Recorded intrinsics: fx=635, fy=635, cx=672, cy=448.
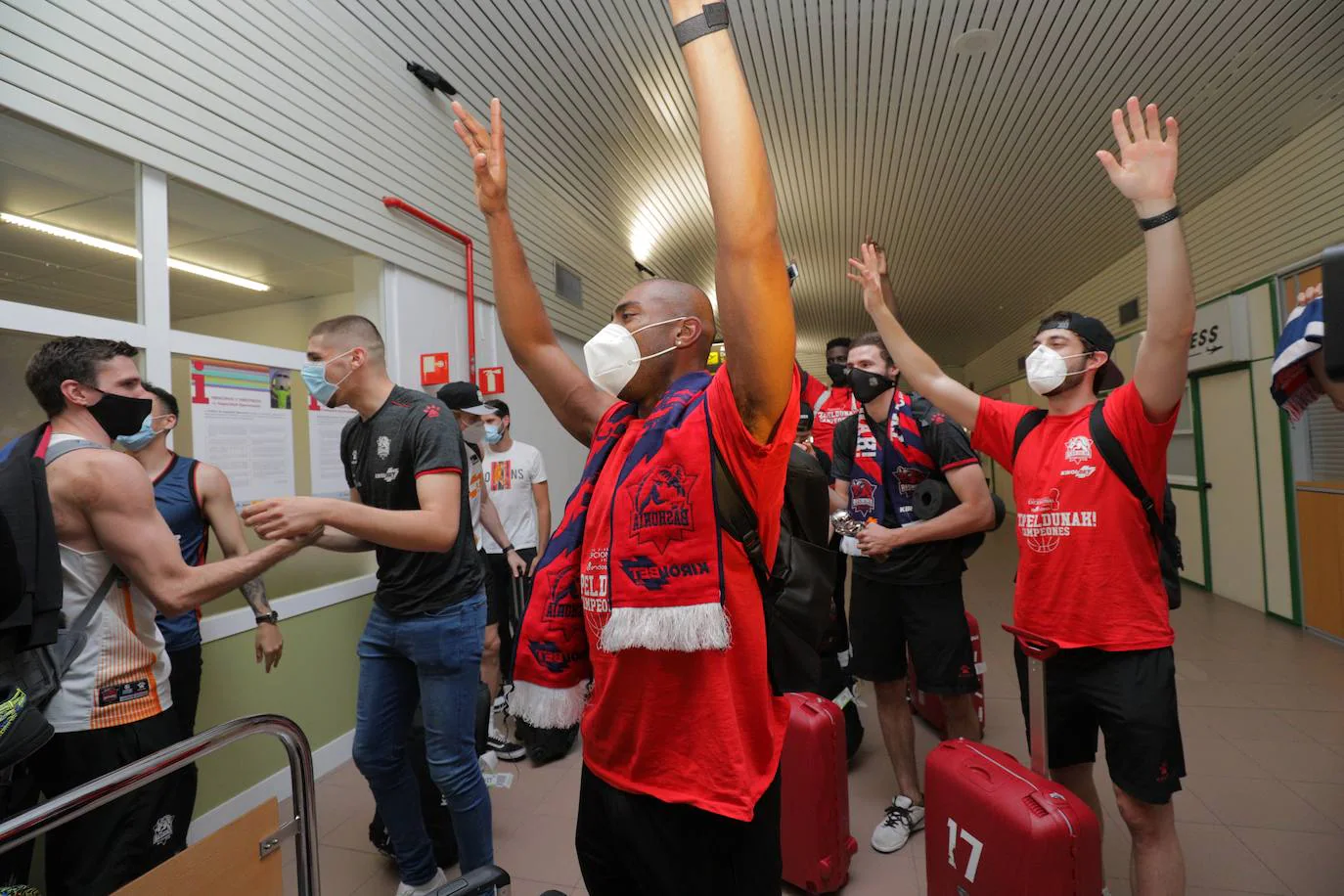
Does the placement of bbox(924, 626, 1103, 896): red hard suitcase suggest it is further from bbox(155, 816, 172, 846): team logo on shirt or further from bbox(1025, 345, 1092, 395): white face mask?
bbox(155, 816, 172, 846): team logo on shirt

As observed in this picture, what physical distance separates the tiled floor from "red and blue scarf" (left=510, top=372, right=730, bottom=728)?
1.71 meters

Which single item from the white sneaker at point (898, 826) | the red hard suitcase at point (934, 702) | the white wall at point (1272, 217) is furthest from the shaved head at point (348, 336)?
the white wall at point (1272, 217)

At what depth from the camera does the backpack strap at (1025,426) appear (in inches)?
78.5

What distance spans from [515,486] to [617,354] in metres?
3.19

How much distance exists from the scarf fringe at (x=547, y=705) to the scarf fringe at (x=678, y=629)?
0.72 ft

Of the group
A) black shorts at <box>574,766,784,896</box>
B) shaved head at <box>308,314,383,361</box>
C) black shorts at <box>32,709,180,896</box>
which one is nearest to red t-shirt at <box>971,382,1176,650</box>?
black shorts at <box>574,766,784,896</box>

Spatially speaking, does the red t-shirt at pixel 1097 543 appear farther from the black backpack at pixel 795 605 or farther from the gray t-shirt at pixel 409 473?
the gray t-shirt at pixel 409 473

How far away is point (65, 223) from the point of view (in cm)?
282

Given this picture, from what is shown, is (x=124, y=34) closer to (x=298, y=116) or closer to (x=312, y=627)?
(x=298, y=116)

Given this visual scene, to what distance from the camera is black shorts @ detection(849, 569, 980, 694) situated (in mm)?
2395

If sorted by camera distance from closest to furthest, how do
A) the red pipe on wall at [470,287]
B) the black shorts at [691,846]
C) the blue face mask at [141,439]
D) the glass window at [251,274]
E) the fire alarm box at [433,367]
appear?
the black shorts at [691,846], the blue face mask at [141,439], the glass window at [251,274], the fire alarm box at [433,367], the red pipe on wall at [470,287]

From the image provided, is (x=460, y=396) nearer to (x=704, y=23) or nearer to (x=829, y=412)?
(x=829, y=412)

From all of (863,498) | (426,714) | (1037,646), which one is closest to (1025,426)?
(1037,646)

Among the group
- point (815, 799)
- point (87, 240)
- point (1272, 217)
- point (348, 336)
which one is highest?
point (1272, 217)
